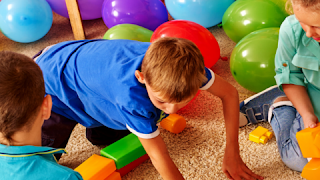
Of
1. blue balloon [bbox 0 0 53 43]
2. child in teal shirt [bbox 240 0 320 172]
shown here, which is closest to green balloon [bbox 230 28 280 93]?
child in teal shirt [bbox 240 0 320 172]

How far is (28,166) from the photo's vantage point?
1.98 ft

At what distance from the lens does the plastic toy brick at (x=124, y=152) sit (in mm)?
884

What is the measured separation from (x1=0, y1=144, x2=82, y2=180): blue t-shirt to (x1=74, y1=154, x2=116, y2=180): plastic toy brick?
229mm

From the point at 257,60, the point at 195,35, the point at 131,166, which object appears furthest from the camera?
the point at 195,35

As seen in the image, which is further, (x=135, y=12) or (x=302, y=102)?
(x=135, y=12)

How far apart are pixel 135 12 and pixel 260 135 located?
87 centimetres

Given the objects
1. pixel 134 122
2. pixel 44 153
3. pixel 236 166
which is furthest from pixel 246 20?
pixel 44 153

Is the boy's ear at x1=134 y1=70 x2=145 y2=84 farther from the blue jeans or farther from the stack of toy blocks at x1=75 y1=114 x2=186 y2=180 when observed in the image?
the blue jeans

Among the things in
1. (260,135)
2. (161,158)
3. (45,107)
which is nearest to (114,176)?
(161,158)

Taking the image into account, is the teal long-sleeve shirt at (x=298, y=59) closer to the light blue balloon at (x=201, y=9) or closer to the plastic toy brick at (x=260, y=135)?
the plastic toy brick at (x=260, y=135)

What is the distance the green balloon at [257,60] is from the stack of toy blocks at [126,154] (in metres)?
0.46

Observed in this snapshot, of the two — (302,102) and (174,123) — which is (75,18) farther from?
(302,102)

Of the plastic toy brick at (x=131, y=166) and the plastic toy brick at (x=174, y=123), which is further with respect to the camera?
the plastic toy brick at (x=174, y=123)

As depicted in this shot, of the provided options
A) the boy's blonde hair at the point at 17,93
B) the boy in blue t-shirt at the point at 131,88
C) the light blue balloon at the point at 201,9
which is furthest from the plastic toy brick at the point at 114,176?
the light blue balloon at the point at 201,9
